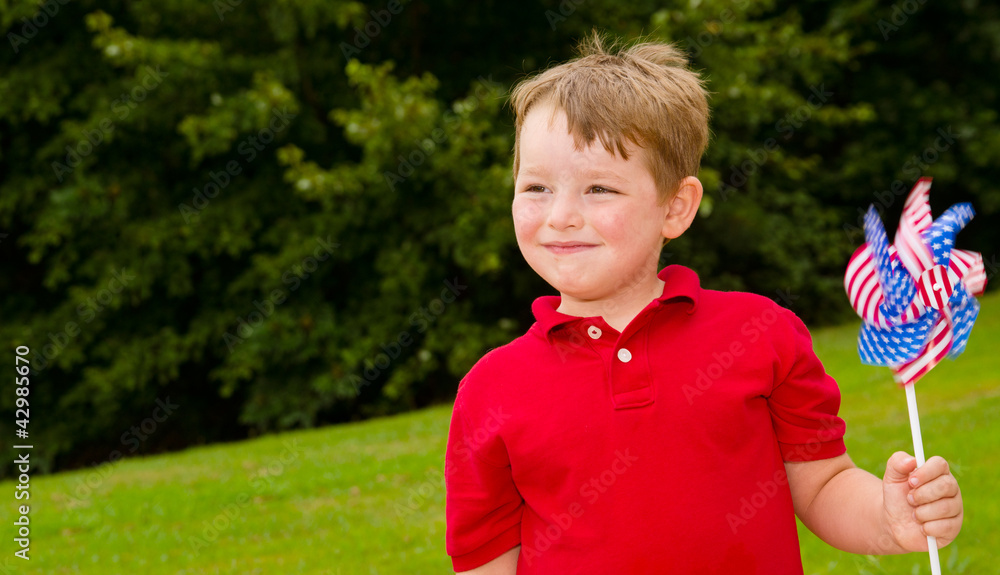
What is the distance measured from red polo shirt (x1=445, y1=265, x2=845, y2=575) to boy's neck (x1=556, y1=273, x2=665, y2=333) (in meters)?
0.05

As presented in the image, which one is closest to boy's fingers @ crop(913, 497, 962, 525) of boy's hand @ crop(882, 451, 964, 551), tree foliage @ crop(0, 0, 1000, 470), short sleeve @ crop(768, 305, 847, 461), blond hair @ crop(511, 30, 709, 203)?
boy's hand @ crop(882, 451, 964, 551)

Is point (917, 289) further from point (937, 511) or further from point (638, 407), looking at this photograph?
point (638, 407)

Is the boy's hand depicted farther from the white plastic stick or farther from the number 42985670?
the number 42985670

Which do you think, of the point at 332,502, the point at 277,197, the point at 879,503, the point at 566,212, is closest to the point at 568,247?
the point at 566,212

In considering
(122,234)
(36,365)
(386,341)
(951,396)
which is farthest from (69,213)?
(951,396)

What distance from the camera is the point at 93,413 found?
39.2 feet

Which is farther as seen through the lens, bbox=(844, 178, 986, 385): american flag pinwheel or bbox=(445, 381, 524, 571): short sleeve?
bbox=(445, 381, 524, 571): short sleeve

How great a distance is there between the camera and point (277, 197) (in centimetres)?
1157

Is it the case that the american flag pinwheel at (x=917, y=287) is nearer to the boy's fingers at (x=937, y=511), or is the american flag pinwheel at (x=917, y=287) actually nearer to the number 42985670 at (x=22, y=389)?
the boy's fingers at (x=937, y=511)

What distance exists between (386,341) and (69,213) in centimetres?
394

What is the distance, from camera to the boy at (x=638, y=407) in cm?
171

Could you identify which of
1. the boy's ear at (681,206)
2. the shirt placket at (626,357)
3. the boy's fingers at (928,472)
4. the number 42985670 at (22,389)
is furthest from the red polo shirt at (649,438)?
the number 42985670 at (22,389)

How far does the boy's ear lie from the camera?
1920 mm

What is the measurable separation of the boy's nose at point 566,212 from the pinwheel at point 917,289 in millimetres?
541
